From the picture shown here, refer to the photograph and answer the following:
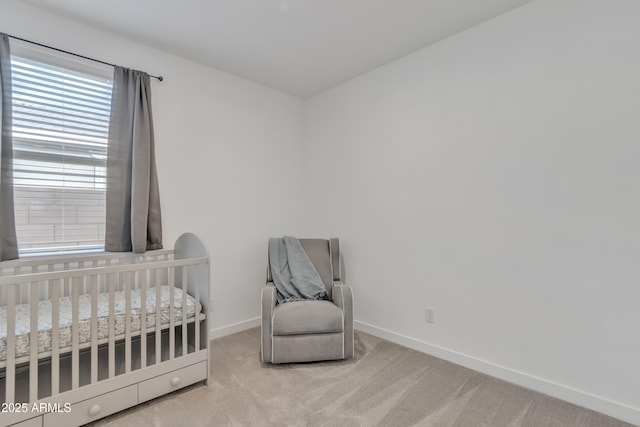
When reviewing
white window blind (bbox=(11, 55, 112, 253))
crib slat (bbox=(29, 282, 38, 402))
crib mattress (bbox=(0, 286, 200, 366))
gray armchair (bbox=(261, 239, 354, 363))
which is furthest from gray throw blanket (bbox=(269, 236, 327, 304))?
crib slat (bbox=(29, 282, 38, 402))

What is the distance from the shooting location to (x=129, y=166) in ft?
7.92

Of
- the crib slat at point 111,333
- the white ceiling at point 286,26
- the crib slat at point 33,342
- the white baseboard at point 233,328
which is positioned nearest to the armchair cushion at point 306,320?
the white baseboard at point 233,328

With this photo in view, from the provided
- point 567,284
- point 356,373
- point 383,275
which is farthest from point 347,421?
point 567,284

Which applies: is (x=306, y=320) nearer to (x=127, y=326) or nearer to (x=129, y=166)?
(x=127, y=326)

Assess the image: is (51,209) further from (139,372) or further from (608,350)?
(608,350)

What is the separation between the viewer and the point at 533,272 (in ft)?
6.86

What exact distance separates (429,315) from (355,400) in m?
1.01

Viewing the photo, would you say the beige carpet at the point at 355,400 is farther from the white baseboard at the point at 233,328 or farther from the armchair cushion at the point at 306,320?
the white baseboard at the point at 233,328

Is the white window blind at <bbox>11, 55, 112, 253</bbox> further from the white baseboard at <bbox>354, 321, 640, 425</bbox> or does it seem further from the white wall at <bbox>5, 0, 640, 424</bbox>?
the white baseboard at <bbox>354, 321, 640, 425</bbox>

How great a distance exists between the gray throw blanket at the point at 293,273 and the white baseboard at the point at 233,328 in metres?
0.71

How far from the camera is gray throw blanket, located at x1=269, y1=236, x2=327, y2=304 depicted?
275 cm

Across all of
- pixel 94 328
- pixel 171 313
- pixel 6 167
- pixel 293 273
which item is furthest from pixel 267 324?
pixel 6 167

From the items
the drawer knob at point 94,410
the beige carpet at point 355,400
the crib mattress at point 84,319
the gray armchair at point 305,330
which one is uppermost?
the crib mattress at point 84,319

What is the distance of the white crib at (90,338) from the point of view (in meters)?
1.55
